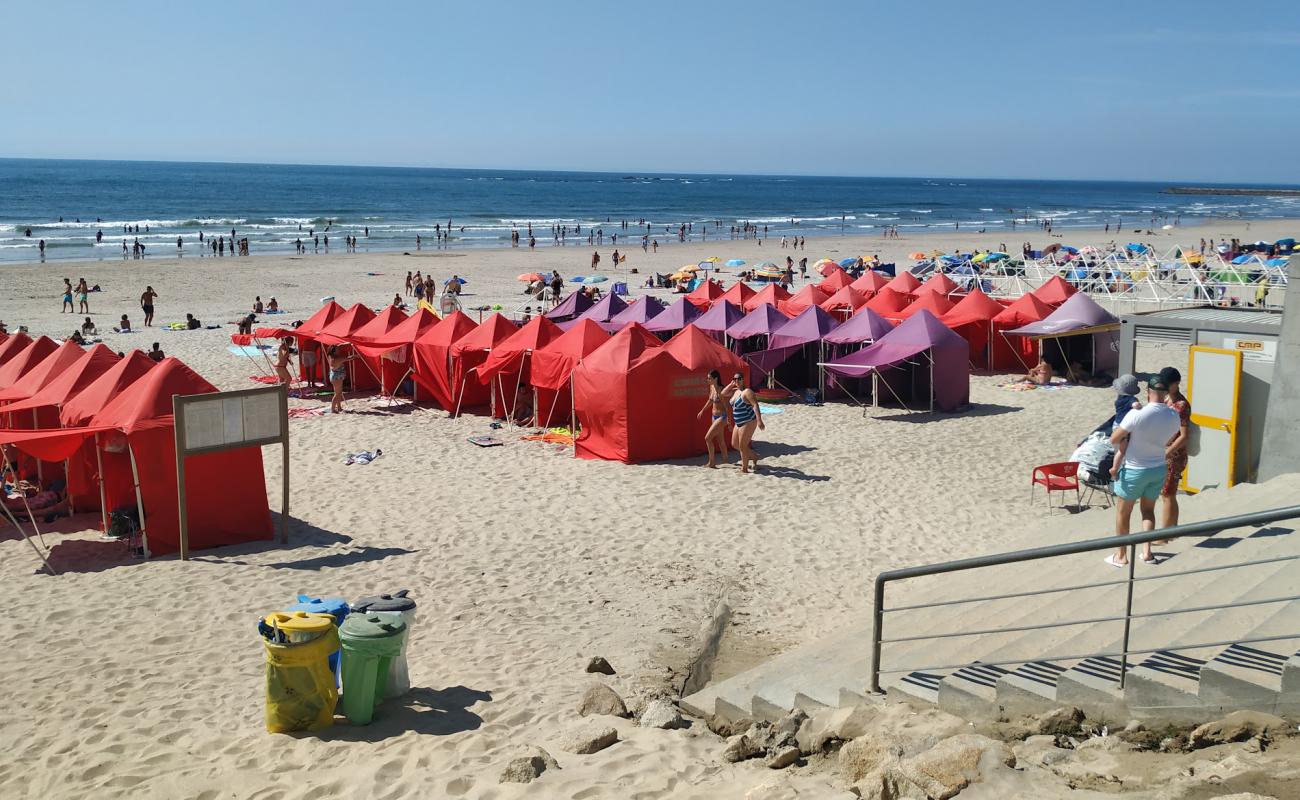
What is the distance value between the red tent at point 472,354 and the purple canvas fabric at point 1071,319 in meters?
9.66

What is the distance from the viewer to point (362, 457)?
48.4 feet

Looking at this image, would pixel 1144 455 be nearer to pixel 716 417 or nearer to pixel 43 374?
pixel 716 417

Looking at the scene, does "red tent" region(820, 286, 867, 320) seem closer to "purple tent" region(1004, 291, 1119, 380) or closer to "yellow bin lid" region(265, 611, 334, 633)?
"purple tent" region(1004, 291, 1119, 380)

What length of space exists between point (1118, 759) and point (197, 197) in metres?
115

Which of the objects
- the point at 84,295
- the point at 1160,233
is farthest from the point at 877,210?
the point at 84,295

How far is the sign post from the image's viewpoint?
1019 cm

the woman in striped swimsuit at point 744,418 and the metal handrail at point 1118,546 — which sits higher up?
the metal handrail at point 1118,546

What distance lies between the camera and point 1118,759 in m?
4.46

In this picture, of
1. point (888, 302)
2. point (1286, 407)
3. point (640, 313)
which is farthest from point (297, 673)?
point (888, 302)

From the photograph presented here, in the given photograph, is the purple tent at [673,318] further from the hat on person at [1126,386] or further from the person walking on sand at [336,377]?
the hat on person at [1126,386]

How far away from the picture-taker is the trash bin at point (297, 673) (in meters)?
6.24

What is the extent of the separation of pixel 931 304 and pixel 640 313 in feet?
20.4

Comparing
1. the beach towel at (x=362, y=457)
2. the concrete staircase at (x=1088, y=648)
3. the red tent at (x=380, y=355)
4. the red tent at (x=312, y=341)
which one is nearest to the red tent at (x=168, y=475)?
the beach towel at (x=362, y=457)

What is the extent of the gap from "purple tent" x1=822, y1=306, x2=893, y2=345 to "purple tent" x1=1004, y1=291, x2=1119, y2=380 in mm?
2722
